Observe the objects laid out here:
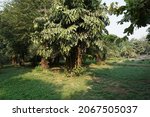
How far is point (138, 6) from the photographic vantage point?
11.1 metres

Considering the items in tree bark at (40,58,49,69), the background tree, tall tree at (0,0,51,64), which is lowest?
tree bark at (40,58,49,69)

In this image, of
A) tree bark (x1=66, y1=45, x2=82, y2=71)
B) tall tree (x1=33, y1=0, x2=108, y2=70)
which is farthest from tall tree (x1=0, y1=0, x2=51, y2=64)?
tree bark (x1=66, y1=45, x2=82, y2=71)

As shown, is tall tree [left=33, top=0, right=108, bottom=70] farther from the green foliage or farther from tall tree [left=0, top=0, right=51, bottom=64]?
tall tree [left=0, top=0, right=51, bottom=64]

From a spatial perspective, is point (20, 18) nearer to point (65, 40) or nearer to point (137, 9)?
point (65, 40)

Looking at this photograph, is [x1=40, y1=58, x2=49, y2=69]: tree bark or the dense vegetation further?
[x1=40, y1=58, x2=49, y2=69]: tree bark

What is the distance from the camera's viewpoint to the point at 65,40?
2328 centimetres

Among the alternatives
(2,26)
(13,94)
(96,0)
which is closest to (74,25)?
(96,0)

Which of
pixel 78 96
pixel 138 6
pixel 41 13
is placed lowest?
pixel 78 96

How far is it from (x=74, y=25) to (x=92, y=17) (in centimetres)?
156

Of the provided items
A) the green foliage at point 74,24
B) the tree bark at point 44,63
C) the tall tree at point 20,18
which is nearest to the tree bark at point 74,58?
the green foliage at point 74,24

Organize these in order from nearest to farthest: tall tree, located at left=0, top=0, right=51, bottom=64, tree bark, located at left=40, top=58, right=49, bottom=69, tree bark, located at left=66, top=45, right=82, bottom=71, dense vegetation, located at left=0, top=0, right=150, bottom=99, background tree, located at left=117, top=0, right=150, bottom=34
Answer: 1. background tree, located at left=117, top=0, right=150, bottom=34
2. dense vegetation, located at left=0, top=0, right=150, bottom=99
3. tree bark, located at left=66, top=45, right=82, bottom=71
4. tall tree, located at left=0, top=0, right=51, bottom=64
5. tree bark, located at left=40, top=58, right=49, bottom=69

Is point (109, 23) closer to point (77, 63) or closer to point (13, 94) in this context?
point (77, 63)

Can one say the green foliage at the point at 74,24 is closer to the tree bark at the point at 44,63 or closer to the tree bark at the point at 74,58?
the tree bark at the point at 74,58

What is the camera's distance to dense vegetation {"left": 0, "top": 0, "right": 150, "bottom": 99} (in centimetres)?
1499
